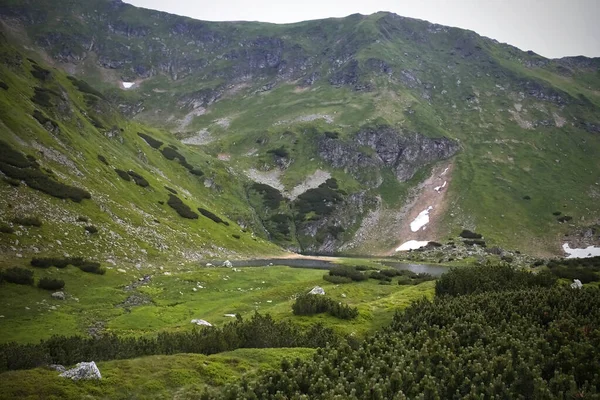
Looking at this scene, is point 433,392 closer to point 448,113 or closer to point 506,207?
point 506,207

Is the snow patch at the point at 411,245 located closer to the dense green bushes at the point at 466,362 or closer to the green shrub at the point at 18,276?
the dense green bushes at the point at 466,362

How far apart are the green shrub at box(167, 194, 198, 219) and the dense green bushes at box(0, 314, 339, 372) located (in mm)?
58181

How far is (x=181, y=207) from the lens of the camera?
256ft

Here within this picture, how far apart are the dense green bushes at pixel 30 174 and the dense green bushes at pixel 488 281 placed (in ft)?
156

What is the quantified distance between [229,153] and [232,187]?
39.8 metres

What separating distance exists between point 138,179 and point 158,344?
213 feet

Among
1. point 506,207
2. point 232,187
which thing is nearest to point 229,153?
point 232,187

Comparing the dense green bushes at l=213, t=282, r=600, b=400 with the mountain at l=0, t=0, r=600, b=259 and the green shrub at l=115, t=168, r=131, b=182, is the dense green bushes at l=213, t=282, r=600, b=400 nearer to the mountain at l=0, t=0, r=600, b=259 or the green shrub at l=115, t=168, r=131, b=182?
the mountain at l=0, t=0, r=600, b=259

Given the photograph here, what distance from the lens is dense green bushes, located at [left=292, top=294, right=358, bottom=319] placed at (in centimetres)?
2584

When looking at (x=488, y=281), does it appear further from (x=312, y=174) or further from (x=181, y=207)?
(x=312, y=174)

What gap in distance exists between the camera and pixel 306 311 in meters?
26.5

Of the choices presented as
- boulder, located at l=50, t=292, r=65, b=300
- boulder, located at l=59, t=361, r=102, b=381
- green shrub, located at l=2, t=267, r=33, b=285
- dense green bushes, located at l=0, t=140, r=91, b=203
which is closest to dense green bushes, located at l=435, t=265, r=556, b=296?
boulder, located at l=59, t=361, r=102, b=381

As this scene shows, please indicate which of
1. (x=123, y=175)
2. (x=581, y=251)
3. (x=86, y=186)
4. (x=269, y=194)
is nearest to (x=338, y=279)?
(x=86, y=186)

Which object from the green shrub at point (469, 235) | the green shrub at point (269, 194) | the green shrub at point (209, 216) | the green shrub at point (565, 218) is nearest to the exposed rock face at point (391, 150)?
the green shrub at point (269, 194)
